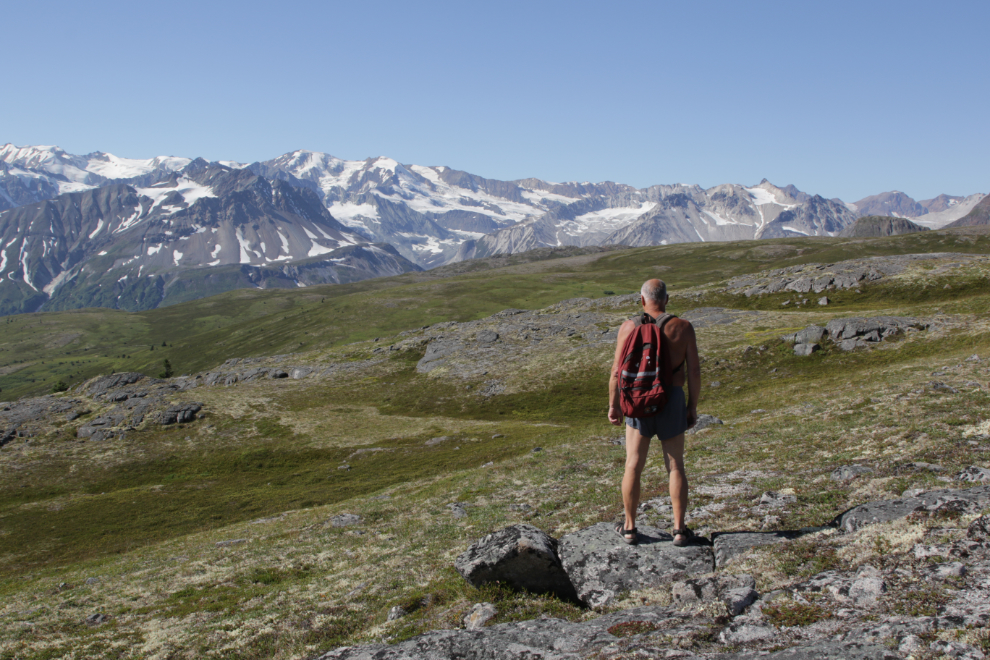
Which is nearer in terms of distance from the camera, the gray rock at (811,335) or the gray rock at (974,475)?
the gray rock at (974,475)

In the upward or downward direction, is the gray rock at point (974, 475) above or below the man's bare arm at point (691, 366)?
below

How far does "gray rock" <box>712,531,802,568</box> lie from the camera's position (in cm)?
1158

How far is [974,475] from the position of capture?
14.6m

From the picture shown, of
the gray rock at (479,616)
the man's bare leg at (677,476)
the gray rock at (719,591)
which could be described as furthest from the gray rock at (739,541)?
the gray rock at (479,616)

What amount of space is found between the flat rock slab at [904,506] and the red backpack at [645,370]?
195 inches

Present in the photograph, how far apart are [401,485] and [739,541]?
99.6ft

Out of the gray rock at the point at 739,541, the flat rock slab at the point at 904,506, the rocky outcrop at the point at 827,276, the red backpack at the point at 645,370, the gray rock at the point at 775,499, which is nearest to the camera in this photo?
the flat rock slab at the point at 904,506

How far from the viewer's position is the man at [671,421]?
12.0 m

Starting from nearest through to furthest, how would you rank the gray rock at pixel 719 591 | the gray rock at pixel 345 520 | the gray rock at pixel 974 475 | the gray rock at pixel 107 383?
the gray rock at pixel 719 591, the gray rock at pixel 974 475, the gray rock at pixel 345 520, the gray rock at pixel 107 383

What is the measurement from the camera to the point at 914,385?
108ft

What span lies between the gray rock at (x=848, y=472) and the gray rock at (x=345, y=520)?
20555mm

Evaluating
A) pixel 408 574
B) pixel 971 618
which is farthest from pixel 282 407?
pixel 971 618

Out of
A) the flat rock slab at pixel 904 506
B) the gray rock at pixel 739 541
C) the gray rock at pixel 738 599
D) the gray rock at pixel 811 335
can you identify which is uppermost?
the flat rock slab at pixel 904 506

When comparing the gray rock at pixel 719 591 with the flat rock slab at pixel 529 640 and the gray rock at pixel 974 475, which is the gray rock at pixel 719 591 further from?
the gray rock at pixel 974 475
